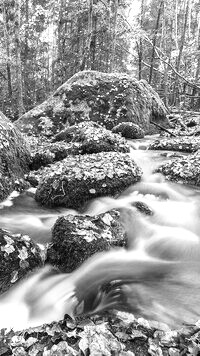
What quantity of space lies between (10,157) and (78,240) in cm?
387

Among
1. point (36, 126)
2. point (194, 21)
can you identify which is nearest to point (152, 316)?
point (36, 126)

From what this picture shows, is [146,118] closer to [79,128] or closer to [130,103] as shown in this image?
[130,103]

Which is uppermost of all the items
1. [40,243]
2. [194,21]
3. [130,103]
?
[194,21]

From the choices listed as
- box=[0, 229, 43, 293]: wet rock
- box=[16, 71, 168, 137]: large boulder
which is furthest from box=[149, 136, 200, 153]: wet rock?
box=[0, 229, 43, 293]: wet rock

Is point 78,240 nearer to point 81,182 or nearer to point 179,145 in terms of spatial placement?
point 81,182

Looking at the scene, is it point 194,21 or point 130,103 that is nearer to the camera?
point 130,103

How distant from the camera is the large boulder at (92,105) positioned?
1294 centimetres

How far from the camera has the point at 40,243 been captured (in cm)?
511

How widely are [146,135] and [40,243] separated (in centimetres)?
932

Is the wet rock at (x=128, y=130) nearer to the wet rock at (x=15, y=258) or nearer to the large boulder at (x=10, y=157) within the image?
the large boulder at (x=10, y=157)

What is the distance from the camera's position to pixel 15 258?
4.00 metres

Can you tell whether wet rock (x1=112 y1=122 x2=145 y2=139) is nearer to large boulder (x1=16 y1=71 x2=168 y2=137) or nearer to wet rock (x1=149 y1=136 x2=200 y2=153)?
large boulder (x1=16 y1=71 x2=168 y2=137)

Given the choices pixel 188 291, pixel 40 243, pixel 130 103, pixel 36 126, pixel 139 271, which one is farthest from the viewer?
pixel 130 103

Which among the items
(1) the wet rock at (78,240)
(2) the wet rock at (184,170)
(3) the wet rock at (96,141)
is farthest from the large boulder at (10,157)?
(2) the wet rock at (184,170)
